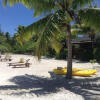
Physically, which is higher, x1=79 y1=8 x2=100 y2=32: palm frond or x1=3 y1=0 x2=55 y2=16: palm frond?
x1=3 y1=0 x2=55 y2=16: palm frond

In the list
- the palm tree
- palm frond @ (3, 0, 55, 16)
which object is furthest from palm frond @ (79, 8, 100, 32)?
palm frond @ (3, 0, 55, 16)

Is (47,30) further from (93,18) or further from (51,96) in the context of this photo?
(51,96)

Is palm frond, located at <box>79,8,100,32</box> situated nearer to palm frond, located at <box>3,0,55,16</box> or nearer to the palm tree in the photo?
the palm tree

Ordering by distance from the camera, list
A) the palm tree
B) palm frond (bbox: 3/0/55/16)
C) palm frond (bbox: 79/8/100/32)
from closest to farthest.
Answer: the palm tree
palm frond (bbox: 79/8/100/32)
palm frond (bbox: 3/0/55/16)

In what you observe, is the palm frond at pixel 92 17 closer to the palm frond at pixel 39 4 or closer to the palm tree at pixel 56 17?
the palm tree at pixel 56 17

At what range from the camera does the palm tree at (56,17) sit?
26.4 feet

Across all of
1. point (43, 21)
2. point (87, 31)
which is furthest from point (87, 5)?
point (87, 31)

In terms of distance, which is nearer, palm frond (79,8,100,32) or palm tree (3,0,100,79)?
palm tree (3,0,100,79)

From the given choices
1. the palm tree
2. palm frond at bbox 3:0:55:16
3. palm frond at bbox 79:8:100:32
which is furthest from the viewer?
palm frond at bbox 3:0:55:16

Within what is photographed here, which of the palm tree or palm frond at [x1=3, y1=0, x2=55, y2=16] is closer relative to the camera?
the palm tree

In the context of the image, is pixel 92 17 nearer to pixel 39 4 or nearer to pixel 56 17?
pixel 56 17

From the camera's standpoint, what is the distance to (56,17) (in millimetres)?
8688

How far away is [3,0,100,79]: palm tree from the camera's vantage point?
26.4 ft

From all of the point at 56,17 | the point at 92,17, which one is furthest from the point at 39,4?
the point at 92,17
